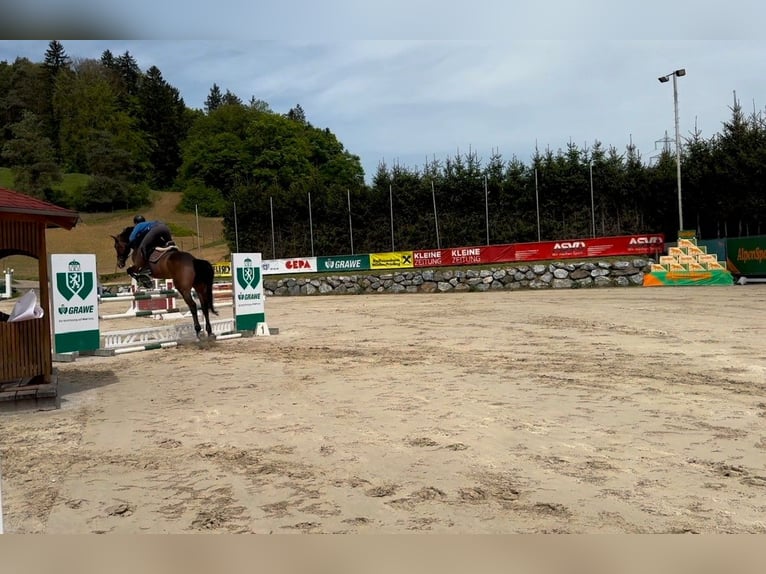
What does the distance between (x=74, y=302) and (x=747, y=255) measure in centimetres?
2454

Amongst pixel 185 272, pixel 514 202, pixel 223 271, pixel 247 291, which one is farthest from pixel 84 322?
pixel 514 202

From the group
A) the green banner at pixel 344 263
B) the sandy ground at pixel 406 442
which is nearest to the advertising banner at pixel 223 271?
the green banner at pixel 344 263

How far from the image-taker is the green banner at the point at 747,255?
24.0 metres

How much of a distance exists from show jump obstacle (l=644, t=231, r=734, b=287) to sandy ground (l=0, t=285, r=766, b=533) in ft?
51.1

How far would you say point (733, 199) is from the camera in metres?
29.6

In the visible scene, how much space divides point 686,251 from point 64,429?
25277 millimetres

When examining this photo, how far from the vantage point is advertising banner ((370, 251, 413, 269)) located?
32.6m

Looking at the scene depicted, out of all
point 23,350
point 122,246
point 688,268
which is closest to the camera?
point 23,350

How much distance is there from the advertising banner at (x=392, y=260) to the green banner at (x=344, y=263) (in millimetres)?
416

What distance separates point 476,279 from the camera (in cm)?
2984

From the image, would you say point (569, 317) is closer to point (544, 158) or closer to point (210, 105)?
point (544, 158)

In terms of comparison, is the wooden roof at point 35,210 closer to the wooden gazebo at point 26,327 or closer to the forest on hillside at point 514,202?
the wooden gazebo at point 26,327

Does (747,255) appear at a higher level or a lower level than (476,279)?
higher

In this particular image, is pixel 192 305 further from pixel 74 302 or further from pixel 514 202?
pixel 514 202
